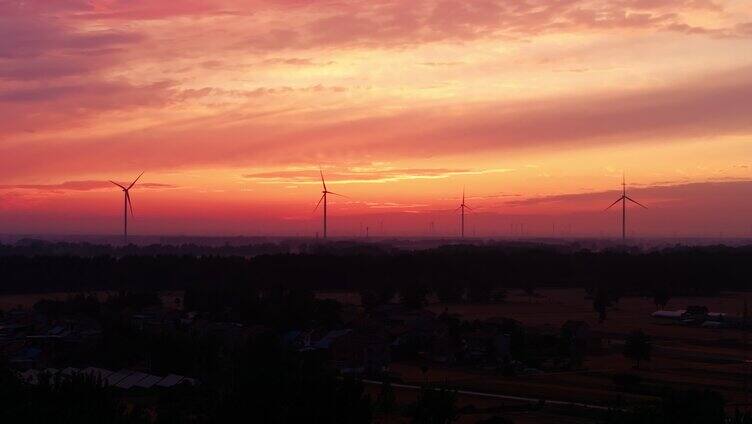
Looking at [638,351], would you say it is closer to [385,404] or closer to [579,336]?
[579,336]

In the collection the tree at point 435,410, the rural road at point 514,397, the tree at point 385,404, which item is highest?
the tree at point 435,410

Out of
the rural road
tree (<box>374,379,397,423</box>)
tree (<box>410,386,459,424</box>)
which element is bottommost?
the rural road

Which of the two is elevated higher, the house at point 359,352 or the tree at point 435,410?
the tree at point 435,410

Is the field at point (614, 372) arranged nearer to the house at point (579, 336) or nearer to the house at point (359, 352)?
the house at point (579, 336)

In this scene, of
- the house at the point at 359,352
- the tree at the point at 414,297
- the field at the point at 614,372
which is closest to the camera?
the field at the point at 614,372

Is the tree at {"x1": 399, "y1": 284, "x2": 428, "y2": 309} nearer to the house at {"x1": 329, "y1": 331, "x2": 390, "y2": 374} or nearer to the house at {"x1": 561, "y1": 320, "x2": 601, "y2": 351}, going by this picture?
the house at {"x1": 561, "y1": 320, "x2": 601, "y2": 351}

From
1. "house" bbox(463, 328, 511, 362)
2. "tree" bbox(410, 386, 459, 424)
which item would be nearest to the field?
"house" bbox(463, 328, 511, 362)

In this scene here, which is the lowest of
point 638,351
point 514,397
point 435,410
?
point 514,397

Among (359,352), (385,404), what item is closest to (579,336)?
(359,352)

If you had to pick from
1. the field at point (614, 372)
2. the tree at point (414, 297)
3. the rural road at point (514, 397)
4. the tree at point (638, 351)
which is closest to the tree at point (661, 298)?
the field at point (614, 372)

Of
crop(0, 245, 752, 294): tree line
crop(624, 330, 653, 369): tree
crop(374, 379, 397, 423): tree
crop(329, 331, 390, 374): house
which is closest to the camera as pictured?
crop(374, 379, 397, 423): tree

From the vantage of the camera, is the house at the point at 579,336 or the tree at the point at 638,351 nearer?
the tree at the point at 638,351
